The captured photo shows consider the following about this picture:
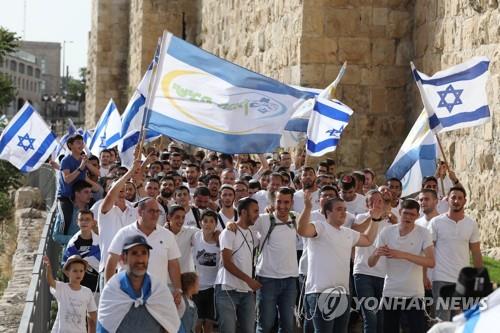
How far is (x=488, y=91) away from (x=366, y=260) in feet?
12.6

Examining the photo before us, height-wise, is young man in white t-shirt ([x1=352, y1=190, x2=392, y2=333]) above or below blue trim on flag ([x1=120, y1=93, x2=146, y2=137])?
below

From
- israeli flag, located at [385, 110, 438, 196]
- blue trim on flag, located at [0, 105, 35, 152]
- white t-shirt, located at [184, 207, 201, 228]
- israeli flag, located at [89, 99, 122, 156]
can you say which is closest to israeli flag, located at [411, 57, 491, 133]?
israeli flag, located at [385, 110, 438, 196]

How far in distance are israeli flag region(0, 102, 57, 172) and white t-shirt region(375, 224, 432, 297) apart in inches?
285

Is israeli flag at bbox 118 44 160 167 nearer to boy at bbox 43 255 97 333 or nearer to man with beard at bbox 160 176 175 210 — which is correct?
man with beard at bbox 160 176 175 210

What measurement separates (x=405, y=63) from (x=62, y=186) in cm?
580

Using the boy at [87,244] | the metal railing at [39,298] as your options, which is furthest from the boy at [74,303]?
the boy at [87,244]

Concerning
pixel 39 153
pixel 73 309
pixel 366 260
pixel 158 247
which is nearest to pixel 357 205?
pixel 366 260

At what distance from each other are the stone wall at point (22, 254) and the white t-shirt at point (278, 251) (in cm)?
315

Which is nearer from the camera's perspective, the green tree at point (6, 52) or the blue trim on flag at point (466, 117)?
the blue trim on flag at point (466, 117)

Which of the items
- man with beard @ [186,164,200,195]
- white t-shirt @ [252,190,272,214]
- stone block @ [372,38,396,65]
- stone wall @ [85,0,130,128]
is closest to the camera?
white t-shirt @ [252,190,272,214]

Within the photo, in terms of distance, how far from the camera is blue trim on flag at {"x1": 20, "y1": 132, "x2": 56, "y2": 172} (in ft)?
49.6

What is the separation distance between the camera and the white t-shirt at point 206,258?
9.41 metres

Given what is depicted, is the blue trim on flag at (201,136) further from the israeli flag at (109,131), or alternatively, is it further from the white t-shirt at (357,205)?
the israeli flag at (109,131)

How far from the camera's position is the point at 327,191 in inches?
383
